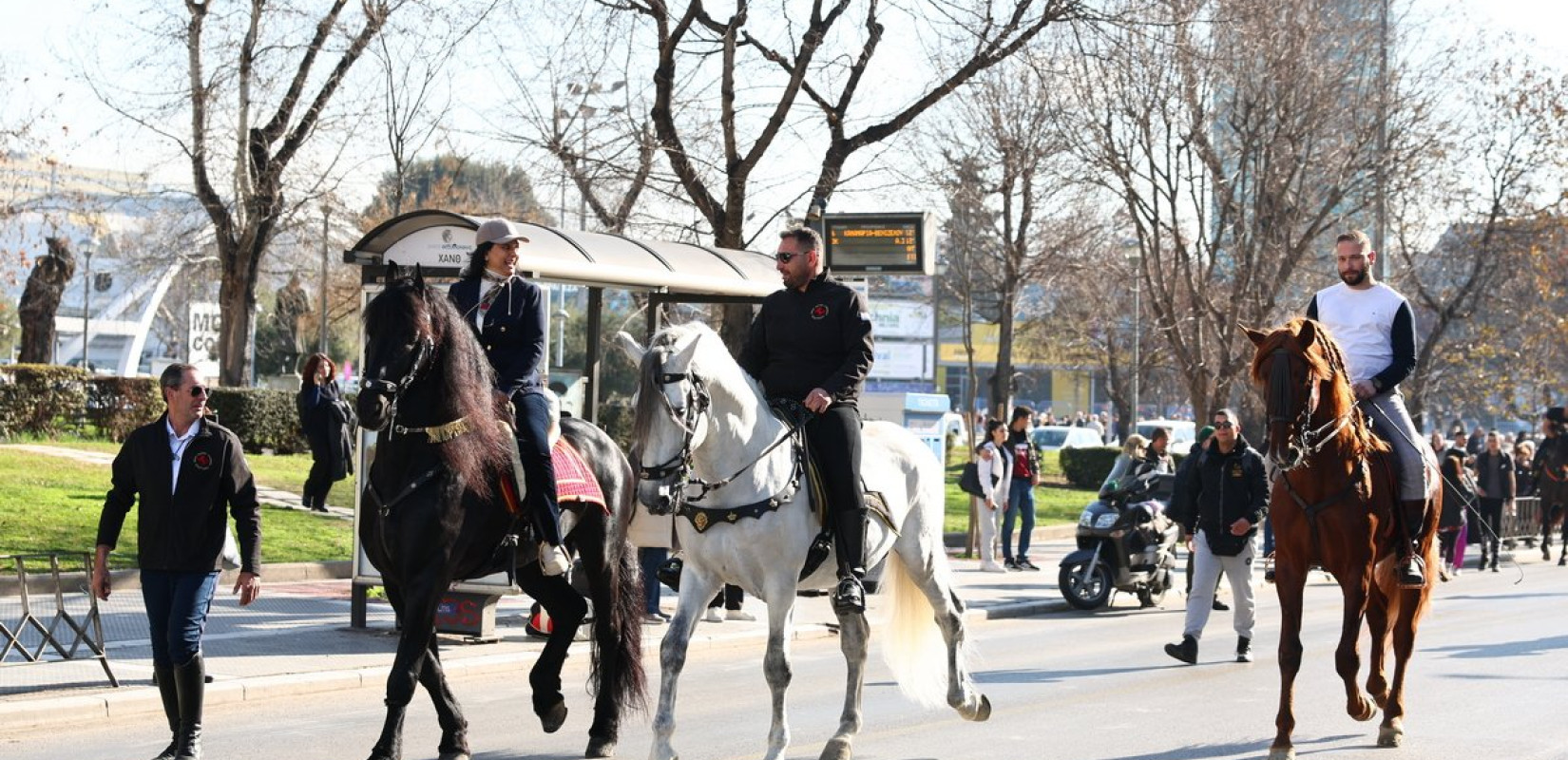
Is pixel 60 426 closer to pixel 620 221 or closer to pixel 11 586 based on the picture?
pixel 620 221

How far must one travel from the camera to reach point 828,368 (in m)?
8.98

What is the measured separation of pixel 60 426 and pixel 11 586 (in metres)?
14.6

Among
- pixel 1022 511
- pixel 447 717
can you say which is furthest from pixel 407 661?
pixel 1022 511

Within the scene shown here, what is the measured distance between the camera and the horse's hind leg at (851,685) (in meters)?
8.91

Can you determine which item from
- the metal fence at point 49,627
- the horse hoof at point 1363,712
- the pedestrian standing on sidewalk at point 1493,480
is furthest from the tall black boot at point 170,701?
the pedestrian standing on sidewalk at point 1493,480

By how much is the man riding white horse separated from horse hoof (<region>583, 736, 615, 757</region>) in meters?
1.49

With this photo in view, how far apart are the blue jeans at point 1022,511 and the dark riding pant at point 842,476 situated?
14.5m

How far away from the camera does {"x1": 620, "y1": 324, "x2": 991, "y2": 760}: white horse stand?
7.79 metres

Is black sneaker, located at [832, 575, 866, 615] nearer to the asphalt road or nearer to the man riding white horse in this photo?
the man riding white horse

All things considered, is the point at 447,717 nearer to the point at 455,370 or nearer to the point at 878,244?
the point at 455,370

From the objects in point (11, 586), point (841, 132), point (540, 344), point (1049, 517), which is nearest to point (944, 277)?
point (1049, 517)

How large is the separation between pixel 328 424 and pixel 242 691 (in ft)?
33.2

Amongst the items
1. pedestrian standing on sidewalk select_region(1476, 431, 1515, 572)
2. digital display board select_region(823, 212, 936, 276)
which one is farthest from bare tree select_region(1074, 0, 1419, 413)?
digital display board select_region(823, 212, 936, 276)

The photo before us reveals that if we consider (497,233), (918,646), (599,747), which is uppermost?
(497,233)
